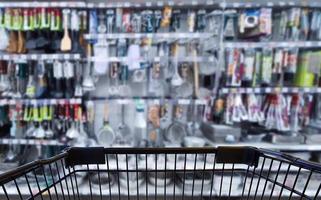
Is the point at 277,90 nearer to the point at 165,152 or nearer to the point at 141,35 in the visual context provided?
the point at 141,35

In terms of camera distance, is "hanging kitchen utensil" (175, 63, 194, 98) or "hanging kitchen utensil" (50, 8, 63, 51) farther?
"hanging kitchen utensil" (175, 63, 194, 98)

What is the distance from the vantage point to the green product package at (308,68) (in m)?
1.67

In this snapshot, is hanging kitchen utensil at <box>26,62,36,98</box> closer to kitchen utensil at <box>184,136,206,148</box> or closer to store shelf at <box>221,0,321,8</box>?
kitchen utensil at <box>184,136,206,148</box>

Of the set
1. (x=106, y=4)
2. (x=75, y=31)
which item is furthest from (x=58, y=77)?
(x=106, y=4)

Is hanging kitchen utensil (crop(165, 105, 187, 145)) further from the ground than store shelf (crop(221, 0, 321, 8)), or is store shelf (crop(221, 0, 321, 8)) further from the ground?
store shelf (crop(221, 0, 321, 8))

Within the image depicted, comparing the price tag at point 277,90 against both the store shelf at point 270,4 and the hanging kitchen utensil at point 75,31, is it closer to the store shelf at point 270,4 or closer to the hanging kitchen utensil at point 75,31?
the store shelf at point 270,4

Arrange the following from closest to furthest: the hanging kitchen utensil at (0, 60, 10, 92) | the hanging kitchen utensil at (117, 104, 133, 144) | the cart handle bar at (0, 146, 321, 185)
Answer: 1. the cart handle bar at (0, 146, 321, 185)
2. the hanging kitchen utensil at (0, 60, 10, 92)
3. the hanging kitchen utensil at (117, 104, 133, 144)

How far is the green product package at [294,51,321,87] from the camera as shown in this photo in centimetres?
167

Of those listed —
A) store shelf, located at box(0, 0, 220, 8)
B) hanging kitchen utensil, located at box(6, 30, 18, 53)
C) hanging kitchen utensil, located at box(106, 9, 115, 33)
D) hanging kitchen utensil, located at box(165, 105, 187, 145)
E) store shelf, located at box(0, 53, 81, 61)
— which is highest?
store shelf, located at box(0, 0, 220, 8)

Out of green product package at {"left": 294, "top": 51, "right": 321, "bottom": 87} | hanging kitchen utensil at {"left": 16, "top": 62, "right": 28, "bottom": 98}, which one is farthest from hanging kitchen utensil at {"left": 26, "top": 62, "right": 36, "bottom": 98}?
green product package at {"left": 294, "top": 51, "right": 321, "bottom": 87}

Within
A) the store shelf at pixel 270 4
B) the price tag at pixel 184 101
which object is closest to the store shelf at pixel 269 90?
the price tag at pixel 184 101

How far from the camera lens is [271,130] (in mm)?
A: 1792

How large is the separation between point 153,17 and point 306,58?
114 centimetres

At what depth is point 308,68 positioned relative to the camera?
5.54ft
